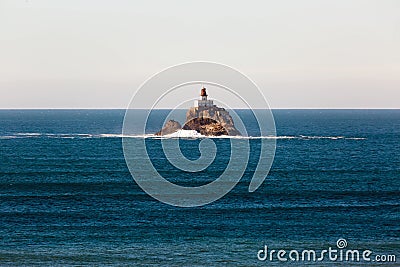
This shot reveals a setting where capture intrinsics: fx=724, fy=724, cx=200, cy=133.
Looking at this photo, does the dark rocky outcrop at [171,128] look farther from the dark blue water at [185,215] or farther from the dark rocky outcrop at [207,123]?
the dark blue water at [185,215]

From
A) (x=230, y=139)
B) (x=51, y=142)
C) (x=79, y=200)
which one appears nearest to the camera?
(x=79, y=200)

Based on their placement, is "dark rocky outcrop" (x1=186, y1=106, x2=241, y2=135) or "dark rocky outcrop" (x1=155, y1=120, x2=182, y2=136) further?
"dark rocky outcrop" (x1=155, y1=120, x2=182, y2=136)

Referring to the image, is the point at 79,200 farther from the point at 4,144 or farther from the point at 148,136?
the point at 148,136

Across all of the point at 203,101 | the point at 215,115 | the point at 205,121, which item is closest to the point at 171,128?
the point at 205,121

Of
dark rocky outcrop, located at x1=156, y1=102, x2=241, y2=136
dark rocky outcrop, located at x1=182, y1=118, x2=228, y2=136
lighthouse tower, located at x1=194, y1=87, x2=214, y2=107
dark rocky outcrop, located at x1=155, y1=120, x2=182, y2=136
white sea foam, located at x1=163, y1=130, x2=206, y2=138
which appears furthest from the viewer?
dark rocky outcrop, located at x1=155, y1=120, x2=182, y2=136

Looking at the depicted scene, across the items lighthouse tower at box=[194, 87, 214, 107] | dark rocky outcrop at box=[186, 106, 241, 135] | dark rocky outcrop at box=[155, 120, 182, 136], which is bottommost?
dark rocky outcrop at box=[155, 120, 182, 136]

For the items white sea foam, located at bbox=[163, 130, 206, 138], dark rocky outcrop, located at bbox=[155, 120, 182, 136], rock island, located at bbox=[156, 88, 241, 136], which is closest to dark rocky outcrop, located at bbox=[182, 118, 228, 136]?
rock island, located at bbox=[156, 88, 241, 136]

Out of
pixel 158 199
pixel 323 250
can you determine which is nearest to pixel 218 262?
pixel 323 250

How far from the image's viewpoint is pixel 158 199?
242 feet

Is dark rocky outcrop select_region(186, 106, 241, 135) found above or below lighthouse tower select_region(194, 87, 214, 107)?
below

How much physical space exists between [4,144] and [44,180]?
60.8 m

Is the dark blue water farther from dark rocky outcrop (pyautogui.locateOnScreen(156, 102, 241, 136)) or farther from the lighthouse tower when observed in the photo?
the lighthouse tower

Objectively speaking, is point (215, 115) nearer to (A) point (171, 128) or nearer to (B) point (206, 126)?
(B) point (206, 126)

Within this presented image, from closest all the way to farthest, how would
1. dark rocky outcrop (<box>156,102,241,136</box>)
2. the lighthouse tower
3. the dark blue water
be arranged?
the dark blue water, dark rocky outcrop (<box>156,102,241,136</box>), the lighthouse tower
